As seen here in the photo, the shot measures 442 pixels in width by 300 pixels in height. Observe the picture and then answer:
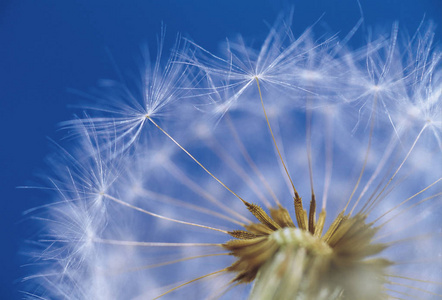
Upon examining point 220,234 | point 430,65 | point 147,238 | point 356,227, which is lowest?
point 356,227

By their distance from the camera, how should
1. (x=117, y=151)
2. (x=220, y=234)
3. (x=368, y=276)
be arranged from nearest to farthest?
(x=368, y=276)
(x=220, y=234)
(x=117, y=151)

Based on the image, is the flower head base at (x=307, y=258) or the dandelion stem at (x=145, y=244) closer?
the flower head base at (x=307, y=258)

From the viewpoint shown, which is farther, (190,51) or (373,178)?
(190,51)

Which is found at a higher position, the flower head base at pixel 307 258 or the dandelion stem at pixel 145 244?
the dandelion stem at pixel 145 244

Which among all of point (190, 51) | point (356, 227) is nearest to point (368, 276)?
point (356, 227)

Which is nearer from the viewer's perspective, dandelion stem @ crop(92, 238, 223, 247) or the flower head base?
the flower head base

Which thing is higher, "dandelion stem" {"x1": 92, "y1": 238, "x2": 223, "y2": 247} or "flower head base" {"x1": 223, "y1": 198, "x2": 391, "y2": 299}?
"dandelion stem" {"x1": 92, "y1": 238, "x2": 223, "y2": 247}

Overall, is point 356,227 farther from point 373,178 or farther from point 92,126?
point 92,126

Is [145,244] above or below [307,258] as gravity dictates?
above

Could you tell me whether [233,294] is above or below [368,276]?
above

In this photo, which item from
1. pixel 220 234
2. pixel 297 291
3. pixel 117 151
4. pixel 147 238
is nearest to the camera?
pixel 297 291

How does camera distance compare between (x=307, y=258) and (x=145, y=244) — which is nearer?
(x=307, y=258)
